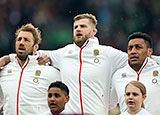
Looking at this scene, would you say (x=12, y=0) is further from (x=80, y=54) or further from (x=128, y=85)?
(x=128, y=85)

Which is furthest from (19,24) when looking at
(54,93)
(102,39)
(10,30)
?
(54,93)

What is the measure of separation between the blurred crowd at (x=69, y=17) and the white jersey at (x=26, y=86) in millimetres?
3570

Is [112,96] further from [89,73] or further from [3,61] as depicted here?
[3,61]

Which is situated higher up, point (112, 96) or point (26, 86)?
point (26, 86)

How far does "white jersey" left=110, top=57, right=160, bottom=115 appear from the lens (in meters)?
4.45

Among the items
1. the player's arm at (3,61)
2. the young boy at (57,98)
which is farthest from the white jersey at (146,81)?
the player's arm at (3,61)

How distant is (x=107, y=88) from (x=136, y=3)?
4364 mm

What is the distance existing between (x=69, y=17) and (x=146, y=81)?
14.8ft

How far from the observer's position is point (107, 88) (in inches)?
190

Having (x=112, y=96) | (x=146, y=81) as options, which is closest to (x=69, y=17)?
(x=112, y=96)

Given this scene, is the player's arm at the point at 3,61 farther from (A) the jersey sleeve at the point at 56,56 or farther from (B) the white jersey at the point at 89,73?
(B) the white jersey at the point at 89,73

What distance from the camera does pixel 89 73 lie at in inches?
188

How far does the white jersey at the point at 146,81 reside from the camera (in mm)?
4445

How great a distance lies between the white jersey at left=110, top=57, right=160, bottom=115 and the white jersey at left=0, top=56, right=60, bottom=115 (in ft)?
2.49
